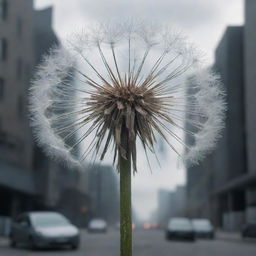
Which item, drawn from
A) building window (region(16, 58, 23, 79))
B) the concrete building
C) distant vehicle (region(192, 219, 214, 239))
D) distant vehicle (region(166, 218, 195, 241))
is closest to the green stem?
distant vehicle (region(166, 218, 195, 241))

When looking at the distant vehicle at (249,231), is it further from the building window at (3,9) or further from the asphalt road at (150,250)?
the building window at (3,9)

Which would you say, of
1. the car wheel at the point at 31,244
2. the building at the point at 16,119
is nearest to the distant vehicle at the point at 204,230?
the building at the point at 16,119

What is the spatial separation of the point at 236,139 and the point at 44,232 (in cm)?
5904

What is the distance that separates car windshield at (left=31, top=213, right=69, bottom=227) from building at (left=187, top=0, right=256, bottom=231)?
33.3 m

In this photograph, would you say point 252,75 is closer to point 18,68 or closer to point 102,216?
point 18,68

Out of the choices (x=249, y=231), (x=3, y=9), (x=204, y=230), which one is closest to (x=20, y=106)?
(x=3, y=9)

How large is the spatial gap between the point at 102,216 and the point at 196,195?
26.4 m

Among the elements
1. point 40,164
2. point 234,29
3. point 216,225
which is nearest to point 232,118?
point 234,29

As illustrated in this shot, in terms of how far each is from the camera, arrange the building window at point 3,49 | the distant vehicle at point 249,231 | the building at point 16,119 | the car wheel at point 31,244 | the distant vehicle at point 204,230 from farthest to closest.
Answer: the building window at point 3,49, the building at point 16,119, the distant vehicle at point 204,230, the distant vehicle at point 249,231, the car wheel at point 31,244

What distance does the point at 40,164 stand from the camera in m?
65.9

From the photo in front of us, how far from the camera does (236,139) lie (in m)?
78.2

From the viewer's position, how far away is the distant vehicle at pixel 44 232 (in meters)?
21.5

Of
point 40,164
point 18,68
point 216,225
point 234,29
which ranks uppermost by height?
point 234,29

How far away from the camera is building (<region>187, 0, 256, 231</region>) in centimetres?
6400
